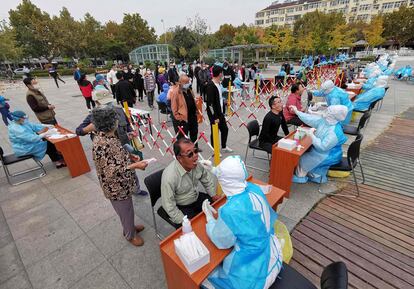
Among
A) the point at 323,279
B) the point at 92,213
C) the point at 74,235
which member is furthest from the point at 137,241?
the point at 323,279

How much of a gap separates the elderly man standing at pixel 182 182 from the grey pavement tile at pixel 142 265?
2.21 ft

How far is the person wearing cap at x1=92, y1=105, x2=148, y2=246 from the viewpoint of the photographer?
2.14 metres

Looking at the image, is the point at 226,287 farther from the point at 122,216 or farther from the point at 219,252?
the point at 122,216

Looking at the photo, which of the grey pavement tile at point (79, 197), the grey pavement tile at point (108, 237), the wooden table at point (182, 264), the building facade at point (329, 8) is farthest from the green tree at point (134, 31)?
the wooden table at point (182, 264)

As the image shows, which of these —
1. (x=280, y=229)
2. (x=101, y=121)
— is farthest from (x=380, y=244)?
(x=101, y=121)

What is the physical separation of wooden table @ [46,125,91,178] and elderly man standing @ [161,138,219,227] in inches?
124

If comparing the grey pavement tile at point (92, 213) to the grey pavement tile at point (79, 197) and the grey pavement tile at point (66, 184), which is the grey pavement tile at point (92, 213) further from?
the grey pavement tile at point (66, 184)

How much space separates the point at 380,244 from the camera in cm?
262

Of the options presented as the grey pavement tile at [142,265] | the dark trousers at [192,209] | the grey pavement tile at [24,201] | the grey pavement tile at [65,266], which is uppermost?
the dark trousers at [192,209]

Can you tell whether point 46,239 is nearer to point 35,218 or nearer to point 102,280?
point 35,218

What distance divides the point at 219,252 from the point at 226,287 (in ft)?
0.90

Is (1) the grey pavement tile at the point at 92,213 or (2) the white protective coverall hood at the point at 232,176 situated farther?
(1) the grey pavement tile at the point at 92,213

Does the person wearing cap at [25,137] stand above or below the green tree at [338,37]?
below

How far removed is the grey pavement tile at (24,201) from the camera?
11.7 feet
